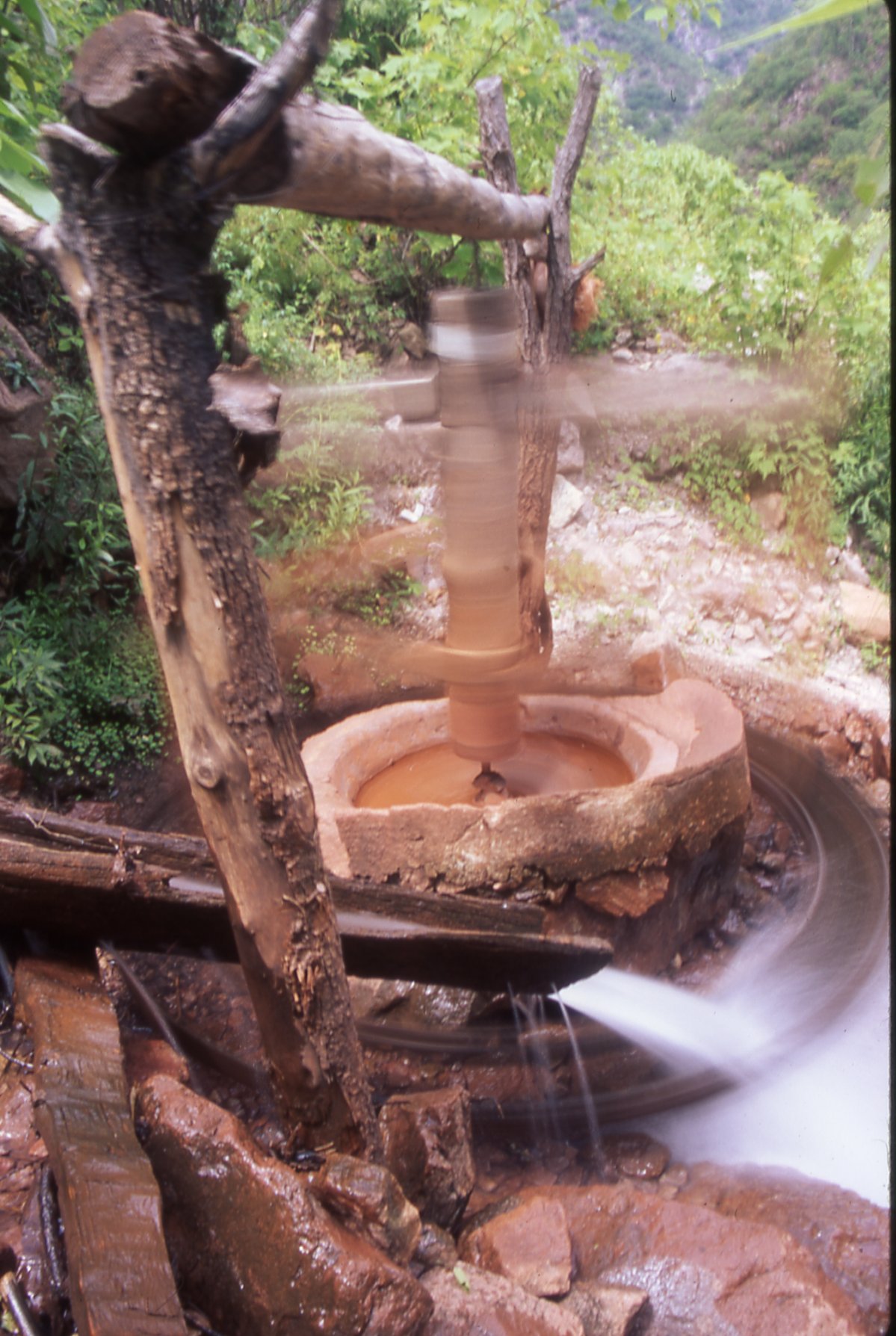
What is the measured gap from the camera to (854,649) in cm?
298

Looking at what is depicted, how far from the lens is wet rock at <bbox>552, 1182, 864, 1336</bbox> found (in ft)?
5.07

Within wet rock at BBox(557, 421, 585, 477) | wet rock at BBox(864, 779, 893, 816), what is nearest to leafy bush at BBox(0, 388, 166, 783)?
wet rock at BBox(557, 421, 585, 477)

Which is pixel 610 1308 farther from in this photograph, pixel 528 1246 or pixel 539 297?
pixel 539 297

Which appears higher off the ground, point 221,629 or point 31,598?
point 221,629

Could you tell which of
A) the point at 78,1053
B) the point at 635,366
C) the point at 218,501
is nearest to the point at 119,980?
the point at 78,1053

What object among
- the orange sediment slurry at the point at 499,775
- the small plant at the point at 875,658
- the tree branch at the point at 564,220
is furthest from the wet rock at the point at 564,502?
the small plant at the point at 875,658

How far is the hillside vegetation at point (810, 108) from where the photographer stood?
102cm

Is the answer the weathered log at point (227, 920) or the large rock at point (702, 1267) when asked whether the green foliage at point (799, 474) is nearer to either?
the weathered log at point (227, 920)

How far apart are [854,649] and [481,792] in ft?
5.01

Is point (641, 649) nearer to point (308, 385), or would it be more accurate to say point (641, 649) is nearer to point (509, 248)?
point (509, 248)

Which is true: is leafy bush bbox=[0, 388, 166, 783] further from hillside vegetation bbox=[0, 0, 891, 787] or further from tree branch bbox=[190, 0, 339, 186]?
tree branch bbox=[190, 0, 339, 186]

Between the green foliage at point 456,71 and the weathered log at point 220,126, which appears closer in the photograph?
the weathered log at point 220,126

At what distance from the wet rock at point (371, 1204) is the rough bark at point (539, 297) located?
1887 mm

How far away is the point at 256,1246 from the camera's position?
1.38 meters
